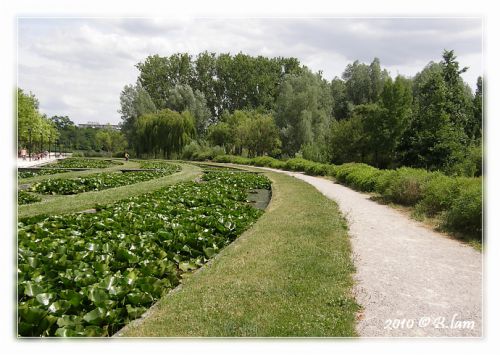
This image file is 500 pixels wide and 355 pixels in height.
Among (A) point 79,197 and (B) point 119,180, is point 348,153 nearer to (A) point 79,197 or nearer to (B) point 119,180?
(B) point 119,180

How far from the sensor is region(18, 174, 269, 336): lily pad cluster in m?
4.38

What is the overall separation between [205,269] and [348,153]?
25.6 m

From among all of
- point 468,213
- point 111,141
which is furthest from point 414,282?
point 111,141

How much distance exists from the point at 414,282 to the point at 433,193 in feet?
19.8

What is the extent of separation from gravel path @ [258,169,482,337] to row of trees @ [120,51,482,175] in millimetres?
11608

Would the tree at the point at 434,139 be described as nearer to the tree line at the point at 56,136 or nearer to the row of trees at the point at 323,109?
the row of trees at the point at 323,109

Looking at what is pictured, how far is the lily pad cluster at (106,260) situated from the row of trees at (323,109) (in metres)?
13.8

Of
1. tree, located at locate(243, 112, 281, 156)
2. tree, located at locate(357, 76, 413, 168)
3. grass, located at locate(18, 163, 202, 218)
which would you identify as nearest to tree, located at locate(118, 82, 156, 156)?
tree, located at locate(243, 112, 281, 156)

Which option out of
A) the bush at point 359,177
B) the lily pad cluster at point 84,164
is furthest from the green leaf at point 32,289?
the lily pad cluster at point 84,164

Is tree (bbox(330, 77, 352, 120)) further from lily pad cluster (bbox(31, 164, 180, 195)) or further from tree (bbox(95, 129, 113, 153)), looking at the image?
tree (bbox(95, 129, 113, 153))

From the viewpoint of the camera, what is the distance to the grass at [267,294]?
4027mm

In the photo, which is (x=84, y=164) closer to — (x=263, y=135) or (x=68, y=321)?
(x=263, y=135)

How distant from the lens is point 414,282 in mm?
5316

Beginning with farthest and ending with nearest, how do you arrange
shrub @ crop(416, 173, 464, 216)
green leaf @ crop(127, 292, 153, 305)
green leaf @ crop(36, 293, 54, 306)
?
1. shrub @ crop(416, 173, 464, 216)
2. green leaf @ crop(127, 292, 153, 305)
3. green leaf @ crop(36, 293, 54, 306)
